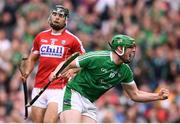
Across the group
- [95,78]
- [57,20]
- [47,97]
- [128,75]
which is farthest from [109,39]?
[95,78]

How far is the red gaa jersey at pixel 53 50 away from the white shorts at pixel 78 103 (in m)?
1.08

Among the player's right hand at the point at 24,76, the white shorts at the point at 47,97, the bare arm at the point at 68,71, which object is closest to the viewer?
the bare arm at the point at 68,71

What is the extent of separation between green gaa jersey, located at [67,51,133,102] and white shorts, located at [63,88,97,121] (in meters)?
0.06

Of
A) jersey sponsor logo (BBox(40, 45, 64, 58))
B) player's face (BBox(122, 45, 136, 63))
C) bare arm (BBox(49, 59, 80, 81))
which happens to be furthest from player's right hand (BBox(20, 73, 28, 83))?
player's face (BBox(122, 45, 136, 63))

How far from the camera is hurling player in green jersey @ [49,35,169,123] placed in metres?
13.8

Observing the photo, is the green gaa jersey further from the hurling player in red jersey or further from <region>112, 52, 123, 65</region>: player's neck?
the hurling player in red jersey

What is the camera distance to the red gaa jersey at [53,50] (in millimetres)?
15078

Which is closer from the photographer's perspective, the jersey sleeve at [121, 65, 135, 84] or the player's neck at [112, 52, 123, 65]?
the player's neck at [112, 52, 123, 65]

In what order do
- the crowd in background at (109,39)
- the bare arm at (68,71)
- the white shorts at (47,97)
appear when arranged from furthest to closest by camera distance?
1. the crowd in background at (109,39)
2. the white shorts at (47,97)
3. the bare arm at (68,71)

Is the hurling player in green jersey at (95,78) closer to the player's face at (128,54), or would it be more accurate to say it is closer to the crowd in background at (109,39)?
the player's face at (128,54)

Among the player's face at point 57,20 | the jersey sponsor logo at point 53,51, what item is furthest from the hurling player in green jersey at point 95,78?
the player's face at point 57,20

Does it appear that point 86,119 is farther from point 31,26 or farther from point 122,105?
point 31,26

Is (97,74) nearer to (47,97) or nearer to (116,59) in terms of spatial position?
(116,59)

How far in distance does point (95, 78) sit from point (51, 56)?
4.53 feet
